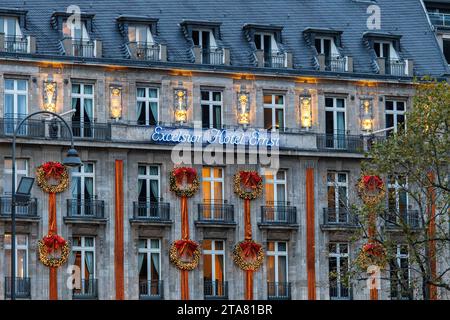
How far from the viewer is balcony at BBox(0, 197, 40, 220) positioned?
60531mm

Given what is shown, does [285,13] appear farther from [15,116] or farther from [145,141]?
[15,116]

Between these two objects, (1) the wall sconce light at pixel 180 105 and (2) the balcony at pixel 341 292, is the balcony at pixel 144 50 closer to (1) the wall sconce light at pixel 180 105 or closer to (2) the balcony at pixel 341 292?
(1) the wall sconce light at pixel 180 105

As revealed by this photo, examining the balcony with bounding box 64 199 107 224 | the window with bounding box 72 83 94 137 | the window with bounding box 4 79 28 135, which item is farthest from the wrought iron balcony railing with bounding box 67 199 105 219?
the window with bounding box 4 79 28 135

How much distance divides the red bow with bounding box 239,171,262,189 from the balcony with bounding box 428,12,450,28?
1634 cm

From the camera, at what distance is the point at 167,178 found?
64.1 m

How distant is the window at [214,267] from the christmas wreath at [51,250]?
7.19m

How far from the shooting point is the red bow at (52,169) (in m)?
61.6

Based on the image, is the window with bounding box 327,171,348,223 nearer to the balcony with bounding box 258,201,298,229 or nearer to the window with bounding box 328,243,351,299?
the window with bounding box 328,243,351,299

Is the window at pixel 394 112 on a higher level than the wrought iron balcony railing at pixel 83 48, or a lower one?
lower

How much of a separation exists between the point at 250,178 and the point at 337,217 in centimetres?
501

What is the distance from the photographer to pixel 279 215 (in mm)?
65750

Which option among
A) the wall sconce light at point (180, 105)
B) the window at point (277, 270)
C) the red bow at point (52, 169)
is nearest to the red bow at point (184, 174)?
the wall sconce light at point (180, 105)
